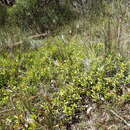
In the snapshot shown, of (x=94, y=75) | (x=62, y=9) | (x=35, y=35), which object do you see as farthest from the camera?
(x=62, y=9)

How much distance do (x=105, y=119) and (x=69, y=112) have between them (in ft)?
1.31

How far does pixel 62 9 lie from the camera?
544 centimetres

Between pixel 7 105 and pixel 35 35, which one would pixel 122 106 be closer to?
pixel 7 105

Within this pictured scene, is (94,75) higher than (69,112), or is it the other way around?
(94,75)

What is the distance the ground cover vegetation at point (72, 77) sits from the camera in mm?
2066

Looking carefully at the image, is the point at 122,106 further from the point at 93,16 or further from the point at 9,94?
the point at 93,16

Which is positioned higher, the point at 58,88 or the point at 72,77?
the point at 72,77

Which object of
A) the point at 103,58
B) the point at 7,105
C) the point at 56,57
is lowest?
the point at 7,105

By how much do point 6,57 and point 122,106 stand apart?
7.92ft

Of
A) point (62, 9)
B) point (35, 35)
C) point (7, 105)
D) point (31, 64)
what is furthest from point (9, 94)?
point (62, 9)

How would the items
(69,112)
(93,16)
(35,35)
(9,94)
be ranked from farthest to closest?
(35,35), (93,16), (9,94), (69,112)

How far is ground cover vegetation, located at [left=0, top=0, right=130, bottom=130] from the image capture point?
81.4 inches

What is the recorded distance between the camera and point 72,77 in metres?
2.47

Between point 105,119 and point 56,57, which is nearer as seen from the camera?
point 105,119
